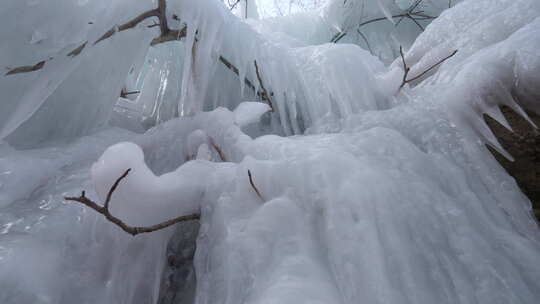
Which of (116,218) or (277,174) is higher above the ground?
(277,174)

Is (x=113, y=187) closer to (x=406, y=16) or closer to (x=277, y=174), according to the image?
(x=277, y=174)

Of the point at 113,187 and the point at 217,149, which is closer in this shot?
the point at 113,187

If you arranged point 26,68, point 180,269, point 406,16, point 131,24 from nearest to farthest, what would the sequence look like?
1. point 180,269
2. point 26,68
3. point 131,24
4. point 406,16

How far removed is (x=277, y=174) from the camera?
793 millimetres

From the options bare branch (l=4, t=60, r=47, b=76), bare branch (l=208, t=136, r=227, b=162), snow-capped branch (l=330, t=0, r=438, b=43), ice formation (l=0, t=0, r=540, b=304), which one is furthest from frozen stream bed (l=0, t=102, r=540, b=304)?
snow-capped branch (l=330, t=0, r=438, b=43)

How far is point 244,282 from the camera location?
2.17ft

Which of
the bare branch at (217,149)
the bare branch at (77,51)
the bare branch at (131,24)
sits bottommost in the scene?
the bare branch at (217,149)

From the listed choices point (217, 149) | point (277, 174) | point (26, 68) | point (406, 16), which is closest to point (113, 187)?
point (277, 174)

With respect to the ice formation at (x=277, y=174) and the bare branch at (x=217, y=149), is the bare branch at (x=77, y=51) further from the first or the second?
the bare branch at (x=217, y=149)

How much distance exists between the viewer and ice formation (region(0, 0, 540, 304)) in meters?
0.65

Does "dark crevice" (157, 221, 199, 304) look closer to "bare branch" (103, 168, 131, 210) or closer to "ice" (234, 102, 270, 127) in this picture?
"bare branch" (103, 168, 131, 210)

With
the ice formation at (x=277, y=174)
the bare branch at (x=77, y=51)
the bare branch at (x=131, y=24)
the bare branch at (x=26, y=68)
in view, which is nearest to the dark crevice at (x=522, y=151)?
the ice formation at (x=277, y=174)

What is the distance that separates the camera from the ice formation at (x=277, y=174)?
0.65 metres

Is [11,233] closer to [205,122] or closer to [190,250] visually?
[190,250]
